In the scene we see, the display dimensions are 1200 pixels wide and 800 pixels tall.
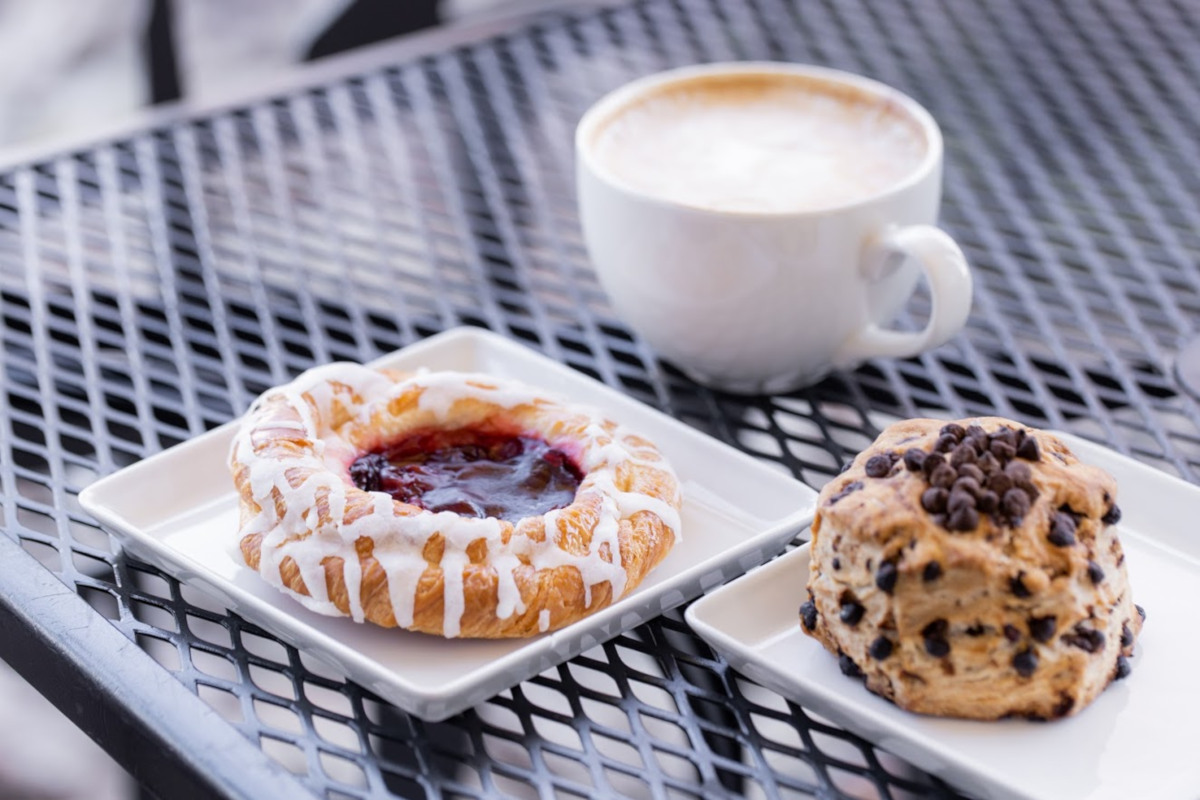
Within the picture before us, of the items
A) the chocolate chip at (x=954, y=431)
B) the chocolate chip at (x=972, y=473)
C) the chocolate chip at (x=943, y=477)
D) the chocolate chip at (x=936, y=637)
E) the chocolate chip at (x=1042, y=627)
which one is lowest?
the chocolate chip at (x=1042, y=627)

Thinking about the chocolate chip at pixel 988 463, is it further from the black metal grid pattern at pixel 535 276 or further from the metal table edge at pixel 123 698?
the metal table edge at pixel 123 698

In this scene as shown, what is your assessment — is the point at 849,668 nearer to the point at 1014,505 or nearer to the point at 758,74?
the point at 1014,505

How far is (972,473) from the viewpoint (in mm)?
818

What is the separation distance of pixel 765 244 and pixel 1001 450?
0.33 meters

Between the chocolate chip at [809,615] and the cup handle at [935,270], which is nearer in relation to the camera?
the chocolate chip at [809,615]

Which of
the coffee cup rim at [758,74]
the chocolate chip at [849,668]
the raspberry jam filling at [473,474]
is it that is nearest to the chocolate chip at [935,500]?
the chocolate chip at [849,668]

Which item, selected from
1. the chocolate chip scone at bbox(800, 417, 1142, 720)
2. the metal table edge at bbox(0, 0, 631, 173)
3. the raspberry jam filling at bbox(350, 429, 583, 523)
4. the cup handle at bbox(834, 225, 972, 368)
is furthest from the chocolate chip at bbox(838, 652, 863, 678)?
the metal table edge at bbox(0, 0, 631, 173)

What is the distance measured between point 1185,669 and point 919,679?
0.57 feet

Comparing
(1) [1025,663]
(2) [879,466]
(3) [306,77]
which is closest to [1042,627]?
(1) [1025,663]

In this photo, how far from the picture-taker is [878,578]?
81 centimetres

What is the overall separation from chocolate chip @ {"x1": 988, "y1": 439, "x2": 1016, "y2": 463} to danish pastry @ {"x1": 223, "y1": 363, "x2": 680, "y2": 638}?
0.70 ft

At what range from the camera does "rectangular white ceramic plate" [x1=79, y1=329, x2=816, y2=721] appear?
838mm

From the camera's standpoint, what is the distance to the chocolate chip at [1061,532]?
0.80 m

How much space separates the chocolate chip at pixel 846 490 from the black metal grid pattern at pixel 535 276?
0.41 ft
